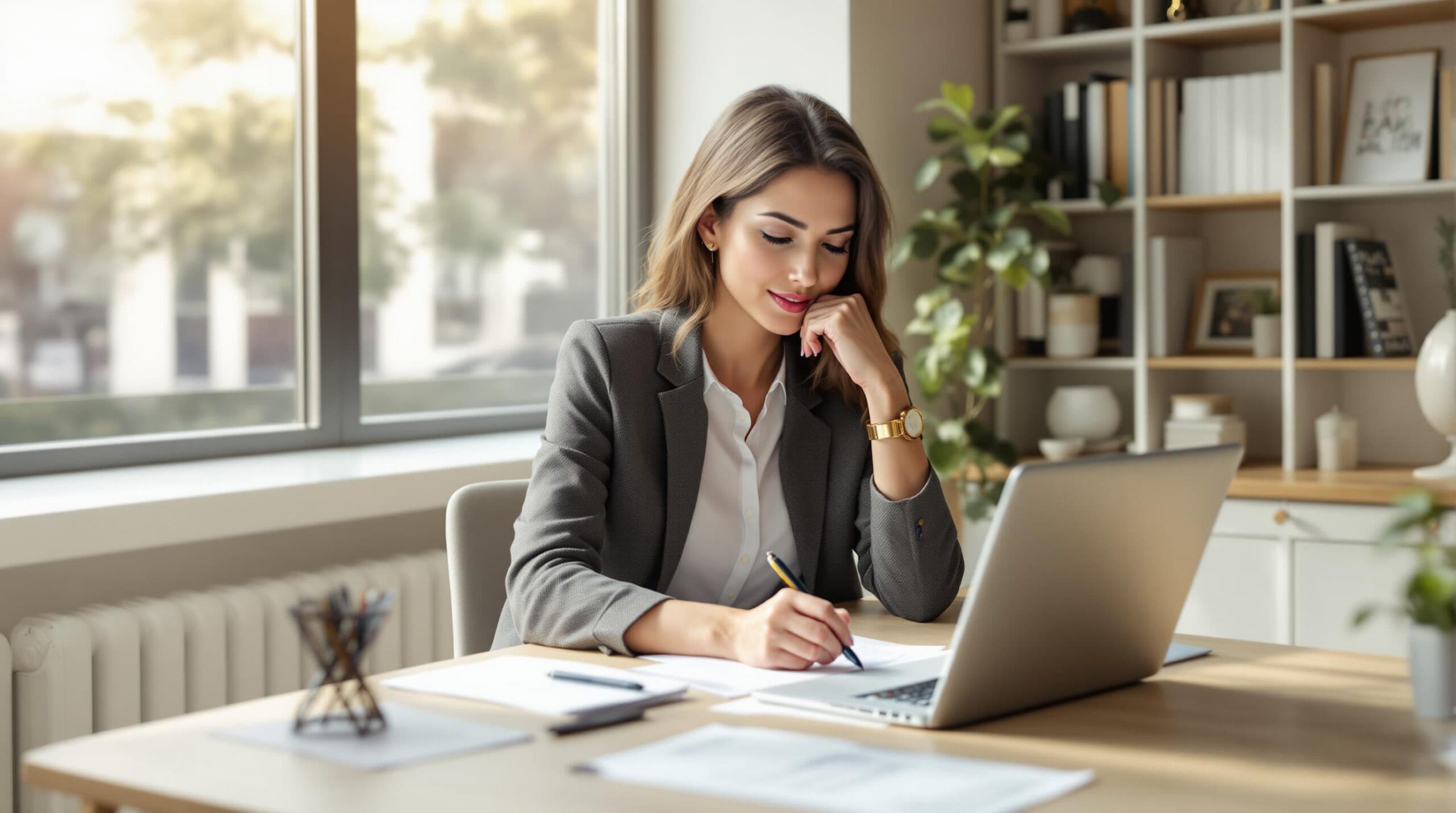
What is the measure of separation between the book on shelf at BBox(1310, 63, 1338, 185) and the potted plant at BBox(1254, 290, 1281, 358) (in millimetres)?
309

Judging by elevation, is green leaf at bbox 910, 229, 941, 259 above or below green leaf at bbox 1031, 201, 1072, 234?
below

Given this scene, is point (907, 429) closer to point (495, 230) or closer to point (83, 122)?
point (83, 122)

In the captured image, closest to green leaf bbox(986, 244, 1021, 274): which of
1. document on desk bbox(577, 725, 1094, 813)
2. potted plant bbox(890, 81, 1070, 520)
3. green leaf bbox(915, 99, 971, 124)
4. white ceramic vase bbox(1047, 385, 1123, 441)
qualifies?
potted plant bbox(890, 81, 1070, 520)

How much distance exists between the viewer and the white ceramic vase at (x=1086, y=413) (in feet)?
12.0

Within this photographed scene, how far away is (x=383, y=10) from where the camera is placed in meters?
3.13

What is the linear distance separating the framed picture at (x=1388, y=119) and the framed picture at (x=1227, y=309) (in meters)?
0.33

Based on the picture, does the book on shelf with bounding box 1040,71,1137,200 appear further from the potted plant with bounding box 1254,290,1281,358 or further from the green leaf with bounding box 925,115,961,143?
the potted plant with bounding box 1254,290,1281,358

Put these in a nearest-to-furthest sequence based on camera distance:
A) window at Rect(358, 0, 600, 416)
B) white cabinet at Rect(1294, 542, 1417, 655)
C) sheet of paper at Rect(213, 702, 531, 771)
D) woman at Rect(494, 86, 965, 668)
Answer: sheet of paper at Rect(213, 702, 531, 771) < woman at Rect(494, 86, 965, 668) < white cabinet at Rect(1294, 542, 1417, 655) < window at Rect(358, 0, 600, 416)

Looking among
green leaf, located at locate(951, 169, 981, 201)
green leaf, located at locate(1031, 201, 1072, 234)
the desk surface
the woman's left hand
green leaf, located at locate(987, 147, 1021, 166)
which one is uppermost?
green leaf, located at locate(987, 147, 1021, 166)

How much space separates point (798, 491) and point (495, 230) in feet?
5.74

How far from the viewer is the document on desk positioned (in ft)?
3.17

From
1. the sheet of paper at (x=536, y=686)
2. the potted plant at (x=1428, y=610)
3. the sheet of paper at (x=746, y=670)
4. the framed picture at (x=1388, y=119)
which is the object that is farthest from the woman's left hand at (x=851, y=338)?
the framed picture at (x=1388, y=119)

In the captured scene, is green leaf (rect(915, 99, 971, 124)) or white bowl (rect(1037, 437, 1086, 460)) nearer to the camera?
green leaf (rect(915, 99, 971, 124))

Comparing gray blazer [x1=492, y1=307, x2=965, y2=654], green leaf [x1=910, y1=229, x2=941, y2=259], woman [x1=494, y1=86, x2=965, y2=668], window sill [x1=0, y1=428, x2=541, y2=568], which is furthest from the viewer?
green leaf [x1=910, y1=229, x2=941, y2=259]
